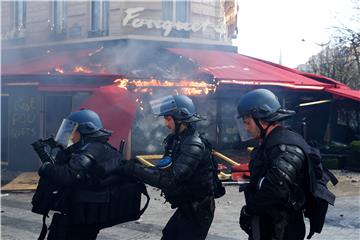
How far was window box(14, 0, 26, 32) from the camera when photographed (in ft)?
48.8

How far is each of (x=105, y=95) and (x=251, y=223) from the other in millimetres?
8005

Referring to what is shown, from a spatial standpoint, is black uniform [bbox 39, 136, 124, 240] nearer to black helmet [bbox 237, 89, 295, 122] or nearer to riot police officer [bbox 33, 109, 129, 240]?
riot police officer [bbox 33, 109, 129, 240]

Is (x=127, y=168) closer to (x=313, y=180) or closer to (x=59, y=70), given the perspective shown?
(x=313, y=180)

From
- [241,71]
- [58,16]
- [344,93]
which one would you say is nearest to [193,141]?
[241,71]

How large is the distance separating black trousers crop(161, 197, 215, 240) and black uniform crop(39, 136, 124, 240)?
0.47 m

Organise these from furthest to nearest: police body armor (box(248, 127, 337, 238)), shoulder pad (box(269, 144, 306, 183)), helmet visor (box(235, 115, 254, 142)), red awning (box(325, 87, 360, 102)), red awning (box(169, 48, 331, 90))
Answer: red awning (box(325, 87, 360, 102))
red awning (box(169, 48, 331, 90))
helmet visor (box(235, 115, 254, 142))
police body armor (box(248, 127, 337, 238))
shoulder pad (box(269, 144, 306, 183))

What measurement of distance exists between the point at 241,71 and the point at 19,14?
23.6 ft

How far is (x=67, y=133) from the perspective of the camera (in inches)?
157

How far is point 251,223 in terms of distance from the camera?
323 cm

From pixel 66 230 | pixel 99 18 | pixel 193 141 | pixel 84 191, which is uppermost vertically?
pixel 99 18

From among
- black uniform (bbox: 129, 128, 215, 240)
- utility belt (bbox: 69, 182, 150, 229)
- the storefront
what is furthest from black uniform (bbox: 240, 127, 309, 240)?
the storefront

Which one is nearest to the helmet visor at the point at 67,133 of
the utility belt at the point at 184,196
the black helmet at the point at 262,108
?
the utility belt at the point at 184,196

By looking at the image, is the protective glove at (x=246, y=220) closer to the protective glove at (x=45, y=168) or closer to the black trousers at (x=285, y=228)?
the black trousers at (x=285, y=228)

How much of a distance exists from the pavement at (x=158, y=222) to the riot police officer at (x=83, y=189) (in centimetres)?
252
